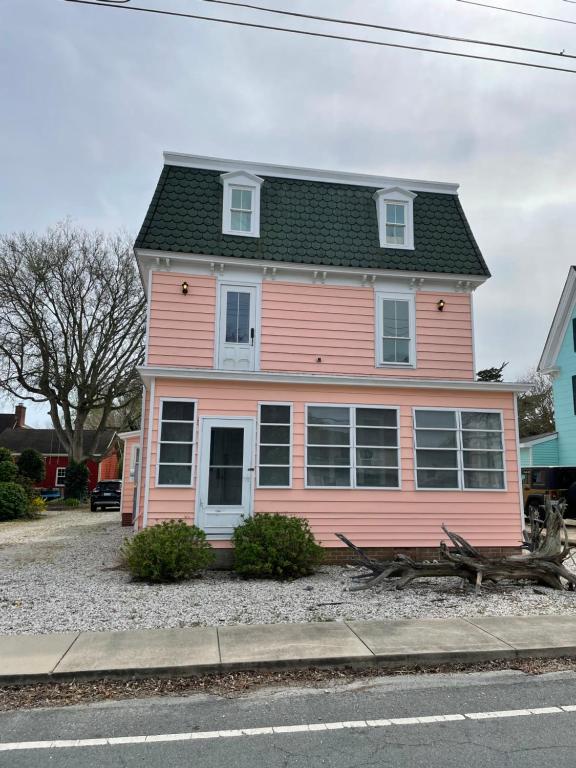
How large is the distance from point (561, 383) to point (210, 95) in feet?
59.0

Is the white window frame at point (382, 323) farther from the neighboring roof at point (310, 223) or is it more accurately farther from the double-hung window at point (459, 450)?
the double-hung window at point (459, 450)

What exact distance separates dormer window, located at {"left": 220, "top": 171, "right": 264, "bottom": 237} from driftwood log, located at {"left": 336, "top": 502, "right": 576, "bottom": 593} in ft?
24.5

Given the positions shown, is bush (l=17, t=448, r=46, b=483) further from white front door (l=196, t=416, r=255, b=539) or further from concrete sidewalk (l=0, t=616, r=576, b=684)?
concrete sidewalk (l=0, t=616, r=576, b=684)

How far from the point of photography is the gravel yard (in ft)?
20.9

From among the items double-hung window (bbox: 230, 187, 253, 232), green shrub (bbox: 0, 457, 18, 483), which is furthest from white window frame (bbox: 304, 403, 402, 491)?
green shrub (bbox: 0, 457, 18, 483)

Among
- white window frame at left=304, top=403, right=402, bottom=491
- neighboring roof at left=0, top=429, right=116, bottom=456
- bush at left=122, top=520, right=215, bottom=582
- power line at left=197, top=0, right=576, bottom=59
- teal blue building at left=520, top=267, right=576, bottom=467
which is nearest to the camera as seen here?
power line at left=197, top=0, right=576, bottom=59

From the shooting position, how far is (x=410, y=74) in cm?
783

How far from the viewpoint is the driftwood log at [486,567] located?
26.3 ft

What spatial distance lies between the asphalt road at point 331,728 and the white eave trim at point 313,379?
6.02 meters

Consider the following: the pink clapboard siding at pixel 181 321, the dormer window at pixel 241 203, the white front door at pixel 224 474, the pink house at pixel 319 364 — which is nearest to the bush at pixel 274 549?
the white front door at pixel 224 474

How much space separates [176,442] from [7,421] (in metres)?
40.9

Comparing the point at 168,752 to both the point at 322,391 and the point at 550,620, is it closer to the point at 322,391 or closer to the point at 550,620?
the point at 550,620

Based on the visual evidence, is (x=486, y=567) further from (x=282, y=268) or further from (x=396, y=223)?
(x=396, y=223)

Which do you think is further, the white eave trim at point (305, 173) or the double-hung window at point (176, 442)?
the white eave trim at point (305, 173)
